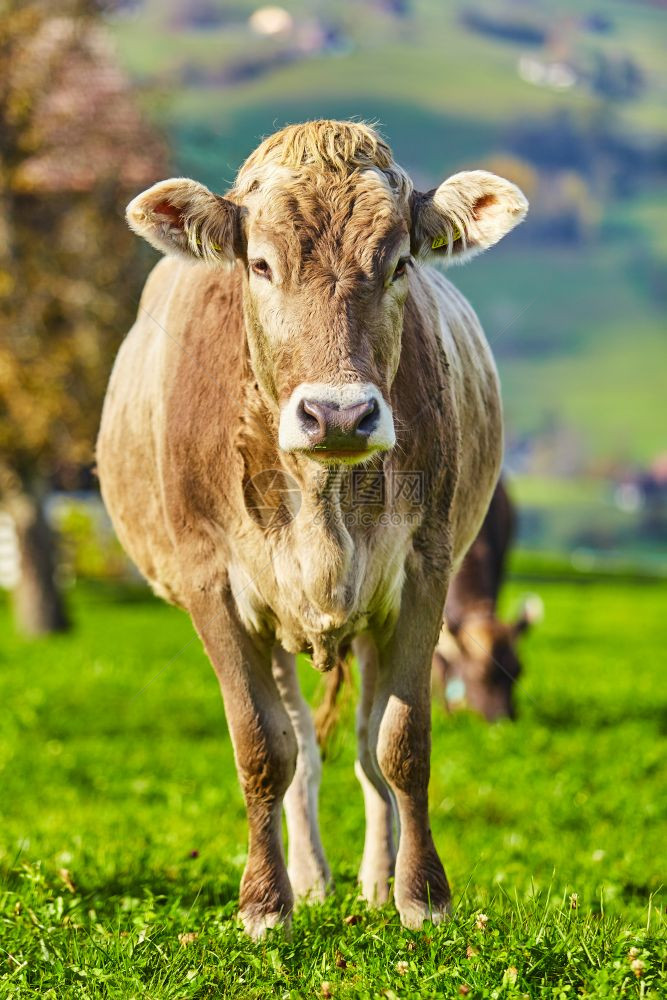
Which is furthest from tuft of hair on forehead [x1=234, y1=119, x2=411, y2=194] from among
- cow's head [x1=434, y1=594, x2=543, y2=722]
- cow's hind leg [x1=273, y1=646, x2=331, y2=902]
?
cow's head [x1=434, y1=594, x2=543, y2=722]

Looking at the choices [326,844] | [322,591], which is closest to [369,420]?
[322,591]

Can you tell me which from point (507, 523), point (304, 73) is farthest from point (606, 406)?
point (507, 523)

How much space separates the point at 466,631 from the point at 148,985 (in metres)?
7.49

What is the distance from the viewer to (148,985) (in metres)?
3.87

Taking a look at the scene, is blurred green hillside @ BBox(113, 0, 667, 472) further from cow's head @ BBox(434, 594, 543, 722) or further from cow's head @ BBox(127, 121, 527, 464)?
cow's head @ BBox(127, 121, 527, 464)

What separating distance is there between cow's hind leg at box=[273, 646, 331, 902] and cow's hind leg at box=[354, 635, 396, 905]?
187 millimetres

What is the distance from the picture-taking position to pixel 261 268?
4.46 meters

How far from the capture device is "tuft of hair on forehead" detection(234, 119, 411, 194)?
4.48 m

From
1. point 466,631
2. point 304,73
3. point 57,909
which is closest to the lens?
point 57,909

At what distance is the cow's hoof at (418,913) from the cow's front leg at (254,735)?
1.33 feet

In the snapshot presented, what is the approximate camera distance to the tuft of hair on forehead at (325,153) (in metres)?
4.48

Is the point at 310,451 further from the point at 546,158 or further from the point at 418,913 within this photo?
the point at 546,158

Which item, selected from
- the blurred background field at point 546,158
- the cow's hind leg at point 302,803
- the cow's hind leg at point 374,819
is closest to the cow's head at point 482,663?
the cow's hind leg at point 302,803

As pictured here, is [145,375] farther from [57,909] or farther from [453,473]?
[57,909]
